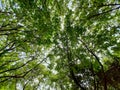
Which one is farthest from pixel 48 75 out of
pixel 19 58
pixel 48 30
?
pixel 48 30

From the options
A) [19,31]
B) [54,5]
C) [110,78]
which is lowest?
[110,78]

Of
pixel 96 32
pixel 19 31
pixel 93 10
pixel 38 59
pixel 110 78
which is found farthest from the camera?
pixel 110 78

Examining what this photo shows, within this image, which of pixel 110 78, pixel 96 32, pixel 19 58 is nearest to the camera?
pixel 96 32

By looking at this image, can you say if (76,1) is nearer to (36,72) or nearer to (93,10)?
(93,10)

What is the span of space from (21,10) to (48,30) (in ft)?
5.94

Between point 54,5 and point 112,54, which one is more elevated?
point 54,5

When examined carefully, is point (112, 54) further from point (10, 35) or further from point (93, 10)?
point (10, 35)

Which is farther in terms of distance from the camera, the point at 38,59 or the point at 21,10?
the point at 38,59

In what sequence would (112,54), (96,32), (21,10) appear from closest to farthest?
(21,10)
(96,32)
(112,54)

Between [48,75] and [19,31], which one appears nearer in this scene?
[19,31]

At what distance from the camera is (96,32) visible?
1433cm

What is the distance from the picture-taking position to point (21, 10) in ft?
36.2

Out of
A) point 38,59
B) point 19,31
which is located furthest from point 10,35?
point 38,59

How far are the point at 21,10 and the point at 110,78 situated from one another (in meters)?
14.4
